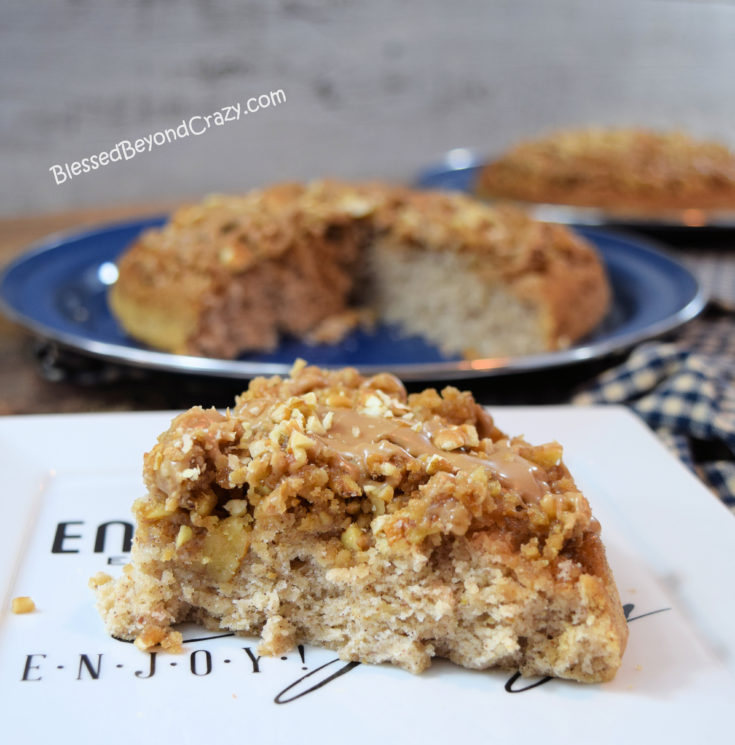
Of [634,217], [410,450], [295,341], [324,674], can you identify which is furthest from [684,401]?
[634,217]

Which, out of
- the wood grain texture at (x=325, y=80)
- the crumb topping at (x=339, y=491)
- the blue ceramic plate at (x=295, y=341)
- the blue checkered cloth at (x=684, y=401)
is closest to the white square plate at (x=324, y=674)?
Answer: the crumb topping at (x=339, y=491)

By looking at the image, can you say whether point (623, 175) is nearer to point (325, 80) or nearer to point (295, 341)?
point (295, 341)

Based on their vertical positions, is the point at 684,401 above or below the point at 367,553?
below

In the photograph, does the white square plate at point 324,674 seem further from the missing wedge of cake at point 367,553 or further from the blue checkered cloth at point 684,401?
the blue checkered cloth at point 684,401

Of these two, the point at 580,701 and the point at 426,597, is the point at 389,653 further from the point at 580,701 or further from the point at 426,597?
the point at 580,701

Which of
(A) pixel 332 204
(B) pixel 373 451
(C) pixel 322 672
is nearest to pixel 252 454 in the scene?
(B) pixel 373 451

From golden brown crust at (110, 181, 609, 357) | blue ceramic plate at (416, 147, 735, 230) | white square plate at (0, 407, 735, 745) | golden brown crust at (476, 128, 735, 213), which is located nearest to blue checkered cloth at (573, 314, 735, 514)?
white square plate at (0, 407, 735, 745)

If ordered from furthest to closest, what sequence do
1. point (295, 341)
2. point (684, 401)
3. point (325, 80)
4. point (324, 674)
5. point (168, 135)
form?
1. point (325, 80)
2. point (168, 135)
3. point (295, 341)
4. point (684, 401)
5. point (324, 674)
